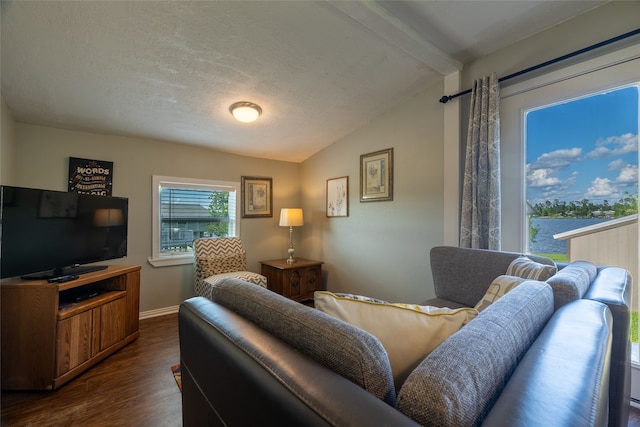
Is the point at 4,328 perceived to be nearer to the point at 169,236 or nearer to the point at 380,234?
the point at 169,236

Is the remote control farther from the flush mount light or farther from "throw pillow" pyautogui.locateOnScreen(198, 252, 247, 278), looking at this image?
the flush mount light

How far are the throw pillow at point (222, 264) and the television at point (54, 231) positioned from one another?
807mm

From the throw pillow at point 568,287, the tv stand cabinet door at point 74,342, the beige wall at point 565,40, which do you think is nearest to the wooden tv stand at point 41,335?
the tv stand cabinet door at point 74,342

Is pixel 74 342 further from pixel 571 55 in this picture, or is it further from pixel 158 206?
pixel 571 55

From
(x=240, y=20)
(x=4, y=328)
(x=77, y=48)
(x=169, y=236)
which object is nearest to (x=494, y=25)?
(x=240, y=20)

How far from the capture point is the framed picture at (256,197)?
3.72m

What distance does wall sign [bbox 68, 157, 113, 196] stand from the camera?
2.64 meters

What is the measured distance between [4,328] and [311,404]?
247 cm

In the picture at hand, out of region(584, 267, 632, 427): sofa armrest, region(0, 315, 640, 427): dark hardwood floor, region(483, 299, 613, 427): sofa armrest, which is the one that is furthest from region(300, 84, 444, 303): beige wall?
region(483, 299, 613, 427): sofa armrest

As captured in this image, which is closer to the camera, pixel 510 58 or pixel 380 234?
pixel 510 58

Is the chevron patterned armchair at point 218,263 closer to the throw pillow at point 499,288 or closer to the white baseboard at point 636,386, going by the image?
the throw pillow at point 499,288

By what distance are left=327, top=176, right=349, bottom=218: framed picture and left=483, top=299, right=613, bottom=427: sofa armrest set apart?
2.72 metres

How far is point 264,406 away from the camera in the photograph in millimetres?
615

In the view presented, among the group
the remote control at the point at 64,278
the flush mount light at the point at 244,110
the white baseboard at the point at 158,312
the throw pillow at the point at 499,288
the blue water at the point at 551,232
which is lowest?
the white baseboard at the point at 158,312
